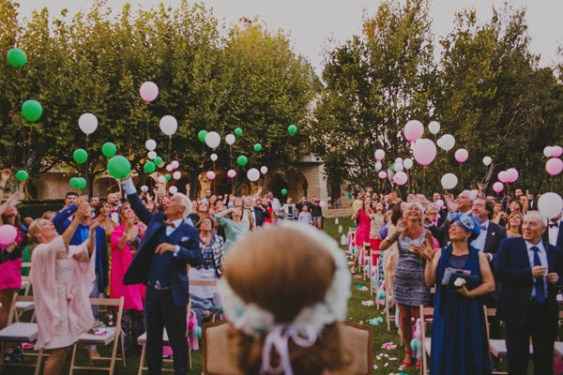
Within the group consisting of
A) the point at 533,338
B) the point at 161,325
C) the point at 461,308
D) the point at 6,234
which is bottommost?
the point at 533,338

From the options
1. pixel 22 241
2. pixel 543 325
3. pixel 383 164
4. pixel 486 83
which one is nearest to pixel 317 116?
pixel 383 164

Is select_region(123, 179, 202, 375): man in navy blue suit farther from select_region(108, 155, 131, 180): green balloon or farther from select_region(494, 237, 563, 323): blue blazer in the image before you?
select_region(494, 237, 563, 323): blue blazer

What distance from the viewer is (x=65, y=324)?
4.71 meters

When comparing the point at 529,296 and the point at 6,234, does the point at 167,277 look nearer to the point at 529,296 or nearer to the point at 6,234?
the point at 6,234

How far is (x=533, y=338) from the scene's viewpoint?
4859mm

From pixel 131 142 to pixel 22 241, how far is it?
15265mm

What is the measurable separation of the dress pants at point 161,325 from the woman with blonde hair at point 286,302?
366 cm

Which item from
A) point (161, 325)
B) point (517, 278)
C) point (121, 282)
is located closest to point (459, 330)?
point (517, 278)

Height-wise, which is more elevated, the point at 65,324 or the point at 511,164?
the point at 511,164

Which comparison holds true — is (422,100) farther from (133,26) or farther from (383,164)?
(133,26)

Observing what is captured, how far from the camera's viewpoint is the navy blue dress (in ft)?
14.9

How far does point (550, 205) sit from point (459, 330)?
2198mm

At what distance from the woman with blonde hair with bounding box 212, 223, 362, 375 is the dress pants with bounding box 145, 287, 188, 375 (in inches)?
144

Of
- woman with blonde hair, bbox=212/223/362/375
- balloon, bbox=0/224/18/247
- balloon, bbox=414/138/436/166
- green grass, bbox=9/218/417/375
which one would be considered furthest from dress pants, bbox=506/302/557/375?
balloon, bbox=0/224/18/247
